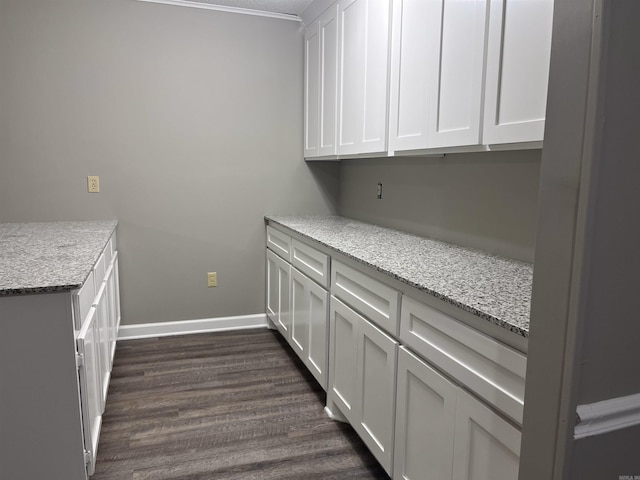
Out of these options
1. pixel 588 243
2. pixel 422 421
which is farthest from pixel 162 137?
pixel 588 243

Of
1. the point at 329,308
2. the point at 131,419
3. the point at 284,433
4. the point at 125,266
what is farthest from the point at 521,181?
the point at 125,266

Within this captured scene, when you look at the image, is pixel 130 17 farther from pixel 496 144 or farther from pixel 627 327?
pixel 627 327

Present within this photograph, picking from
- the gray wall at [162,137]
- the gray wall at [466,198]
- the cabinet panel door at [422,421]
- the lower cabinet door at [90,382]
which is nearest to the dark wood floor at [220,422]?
the lower cabinet door at [90,382]

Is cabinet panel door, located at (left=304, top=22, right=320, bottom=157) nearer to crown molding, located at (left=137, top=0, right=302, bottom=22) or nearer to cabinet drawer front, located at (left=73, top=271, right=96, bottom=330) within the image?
crown molding, located at (left=137, top=0, right=302, bottom=22)

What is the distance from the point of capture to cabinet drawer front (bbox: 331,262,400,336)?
5.55 feet

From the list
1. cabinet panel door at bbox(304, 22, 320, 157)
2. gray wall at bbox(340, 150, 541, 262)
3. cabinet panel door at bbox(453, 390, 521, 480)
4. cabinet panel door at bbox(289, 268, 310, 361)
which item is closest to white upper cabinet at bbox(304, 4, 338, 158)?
cabinet panel door at bbox(304, 22, 320, 157)

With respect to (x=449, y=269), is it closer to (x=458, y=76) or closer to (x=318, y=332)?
(x=458, y=76)

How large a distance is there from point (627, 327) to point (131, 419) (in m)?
2.34

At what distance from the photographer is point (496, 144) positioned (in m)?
1.61

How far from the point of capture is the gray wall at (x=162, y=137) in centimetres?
308

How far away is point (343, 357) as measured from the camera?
2.18 m

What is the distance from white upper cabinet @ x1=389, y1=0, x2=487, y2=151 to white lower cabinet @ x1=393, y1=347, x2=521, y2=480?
86 centimetres

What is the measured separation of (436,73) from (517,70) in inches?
18.1

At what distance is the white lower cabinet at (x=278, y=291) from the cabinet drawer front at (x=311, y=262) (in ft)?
0.58
